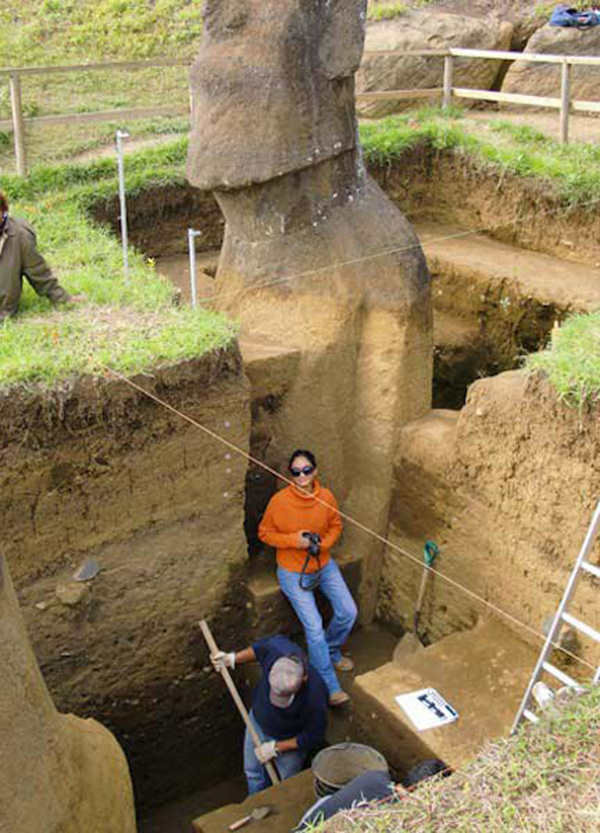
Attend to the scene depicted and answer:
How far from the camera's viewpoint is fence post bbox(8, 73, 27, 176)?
29.4 feet

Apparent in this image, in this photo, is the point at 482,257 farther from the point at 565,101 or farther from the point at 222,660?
the point at 222,660

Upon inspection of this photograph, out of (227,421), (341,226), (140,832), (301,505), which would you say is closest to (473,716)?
(301,505)

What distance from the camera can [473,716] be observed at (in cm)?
560

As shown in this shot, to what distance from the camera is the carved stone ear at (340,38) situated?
6.55m

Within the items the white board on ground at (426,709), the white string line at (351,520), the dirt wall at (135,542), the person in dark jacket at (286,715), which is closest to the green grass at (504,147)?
the white string line at (351,520)

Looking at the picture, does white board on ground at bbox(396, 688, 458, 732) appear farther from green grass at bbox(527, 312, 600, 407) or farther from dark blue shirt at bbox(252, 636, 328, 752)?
green grass at bbox(527, 312, 600, 407)

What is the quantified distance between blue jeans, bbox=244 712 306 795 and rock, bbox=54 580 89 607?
135 cm

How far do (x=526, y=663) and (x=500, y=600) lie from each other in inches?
20.9

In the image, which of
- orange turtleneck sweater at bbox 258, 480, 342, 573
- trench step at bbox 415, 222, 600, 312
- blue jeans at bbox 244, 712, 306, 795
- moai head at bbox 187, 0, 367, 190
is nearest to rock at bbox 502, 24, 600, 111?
trench step at bbox 415, 222, 600, 312

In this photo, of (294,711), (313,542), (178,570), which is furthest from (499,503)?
(178,570)

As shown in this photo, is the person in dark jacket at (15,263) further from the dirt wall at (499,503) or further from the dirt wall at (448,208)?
the dirt wall at (448,208)

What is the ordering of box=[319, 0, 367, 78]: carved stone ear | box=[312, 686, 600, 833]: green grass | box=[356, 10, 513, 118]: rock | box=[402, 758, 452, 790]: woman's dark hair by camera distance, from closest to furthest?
1. box=[312, 686, 600, 833]: green grass
2. box=[402, 758, 452, 790]: woman's dark hair
3. box=[319, 0, 367, 78]: carved stone ear
4. box=[356, 10, 513, 118]: rock

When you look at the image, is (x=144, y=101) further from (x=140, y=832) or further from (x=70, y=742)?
(x=70, y=742)

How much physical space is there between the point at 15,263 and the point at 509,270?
5.18 m
